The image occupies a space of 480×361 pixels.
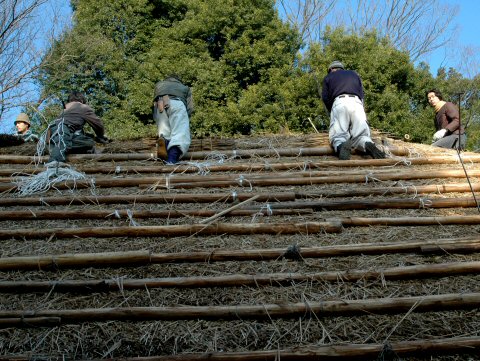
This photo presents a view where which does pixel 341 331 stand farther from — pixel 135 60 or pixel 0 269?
pixel 135 60

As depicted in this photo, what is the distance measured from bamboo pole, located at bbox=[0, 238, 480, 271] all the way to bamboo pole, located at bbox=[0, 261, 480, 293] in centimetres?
19

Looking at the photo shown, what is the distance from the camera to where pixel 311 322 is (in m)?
2.37

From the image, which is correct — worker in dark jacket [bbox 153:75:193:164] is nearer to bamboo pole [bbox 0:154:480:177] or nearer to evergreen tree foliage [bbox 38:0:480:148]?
bamboo pole [bbox 0:154:480:177]

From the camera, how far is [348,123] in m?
5.21

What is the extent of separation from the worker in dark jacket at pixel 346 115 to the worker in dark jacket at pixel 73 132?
275cm

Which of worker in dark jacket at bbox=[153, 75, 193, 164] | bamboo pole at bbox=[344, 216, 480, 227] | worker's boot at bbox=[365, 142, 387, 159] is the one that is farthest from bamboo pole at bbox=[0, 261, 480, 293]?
worker in dark jacket at bbox=[153, 75, 193, 164]

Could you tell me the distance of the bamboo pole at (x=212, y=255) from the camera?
9.31 feet

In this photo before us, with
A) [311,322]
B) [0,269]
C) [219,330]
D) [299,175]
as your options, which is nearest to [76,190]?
[0,269]

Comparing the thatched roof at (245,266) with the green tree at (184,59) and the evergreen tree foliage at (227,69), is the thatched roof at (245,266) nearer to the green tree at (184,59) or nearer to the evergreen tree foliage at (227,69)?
the evergreen tree foliage at (227,69)

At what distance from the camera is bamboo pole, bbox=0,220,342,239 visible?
126 inches

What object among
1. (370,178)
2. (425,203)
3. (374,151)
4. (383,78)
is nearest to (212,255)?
(425,203)

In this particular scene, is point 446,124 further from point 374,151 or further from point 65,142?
point 65,142

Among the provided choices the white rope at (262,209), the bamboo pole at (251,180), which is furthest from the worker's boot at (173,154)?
the white rope at (262,209)

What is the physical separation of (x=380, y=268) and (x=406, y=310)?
1.16 feet
